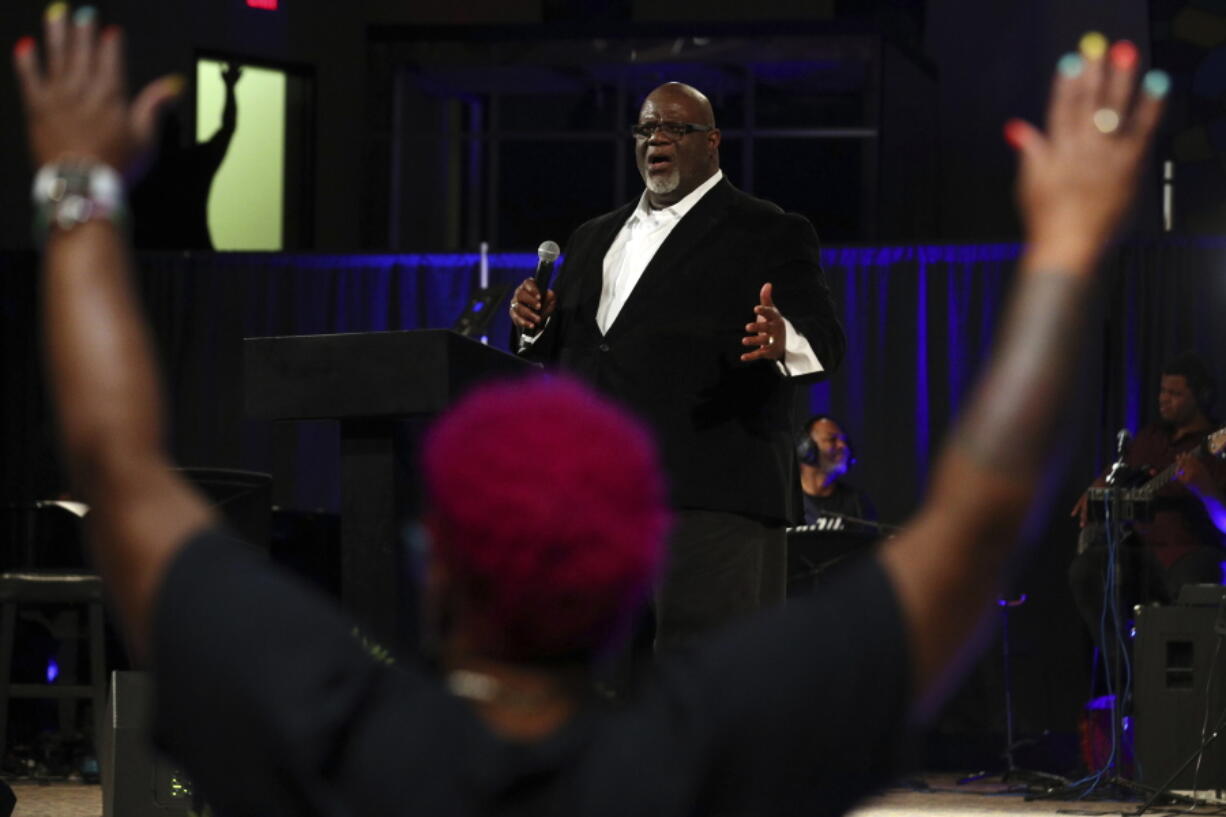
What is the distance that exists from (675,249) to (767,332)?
529 millimetres

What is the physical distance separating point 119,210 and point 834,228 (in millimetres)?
13197

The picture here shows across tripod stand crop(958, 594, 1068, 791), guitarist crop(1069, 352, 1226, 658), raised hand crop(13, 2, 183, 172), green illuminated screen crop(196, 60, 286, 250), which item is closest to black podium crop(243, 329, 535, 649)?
raised hand crop(13, 2, 183, 172)

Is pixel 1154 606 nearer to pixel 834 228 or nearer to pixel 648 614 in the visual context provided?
pixel 648 614

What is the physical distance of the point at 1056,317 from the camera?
1.06 metres

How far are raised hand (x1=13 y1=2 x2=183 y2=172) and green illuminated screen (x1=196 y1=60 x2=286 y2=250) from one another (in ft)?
38.3

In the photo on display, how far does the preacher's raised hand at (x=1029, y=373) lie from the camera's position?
3.40 ft

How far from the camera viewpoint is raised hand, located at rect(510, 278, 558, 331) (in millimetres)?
3238

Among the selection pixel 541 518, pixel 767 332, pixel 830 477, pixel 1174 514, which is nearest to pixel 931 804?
pixel 1174 514

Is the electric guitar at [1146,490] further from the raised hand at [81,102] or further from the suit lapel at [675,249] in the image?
the raised hand at [81,102]

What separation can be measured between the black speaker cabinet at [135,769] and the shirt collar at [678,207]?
1.40 meters

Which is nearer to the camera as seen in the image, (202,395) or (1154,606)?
(1154,606)

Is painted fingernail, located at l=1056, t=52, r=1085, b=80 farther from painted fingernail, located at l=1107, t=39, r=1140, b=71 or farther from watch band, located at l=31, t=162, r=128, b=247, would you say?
watch band, located at l=31, t=162, r=128, b=247

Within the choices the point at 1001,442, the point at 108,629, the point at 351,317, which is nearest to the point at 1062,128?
the point at 1001,442

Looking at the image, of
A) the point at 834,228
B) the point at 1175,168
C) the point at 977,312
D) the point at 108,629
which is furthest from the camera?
the point at 834,228
